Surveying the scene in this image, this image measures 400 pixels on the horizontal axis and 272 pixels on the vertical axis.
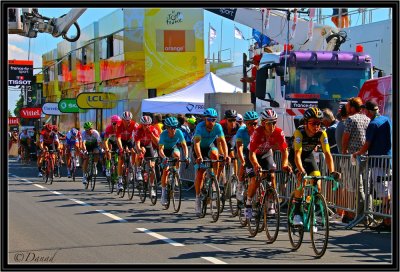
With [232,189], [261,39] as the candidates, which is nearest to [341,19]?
[261,39]

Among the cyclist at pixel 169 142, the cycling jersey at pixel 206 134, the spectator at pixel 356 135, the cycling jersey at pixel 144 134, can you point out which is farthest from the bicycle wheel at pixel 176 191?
the spectator at pixel 356 135

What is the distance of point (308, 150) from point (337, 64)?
838 centimetres

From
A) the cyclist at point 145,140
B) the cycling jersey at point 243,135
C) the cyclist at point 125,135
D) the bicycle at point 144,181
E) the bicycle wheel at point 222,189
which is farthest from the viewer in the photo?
the cyclist at point 125,135

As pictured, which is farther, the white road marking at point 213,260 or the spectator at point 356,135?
the spectator at point 356,135

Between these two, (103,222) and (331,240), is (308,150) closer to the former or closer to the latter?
(331,240)

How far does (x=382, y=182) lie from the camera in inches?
454

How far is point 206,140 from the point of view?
13211 mm

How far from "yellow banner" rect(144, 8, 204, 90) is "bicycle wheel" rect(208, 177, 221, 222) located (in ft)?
79.5

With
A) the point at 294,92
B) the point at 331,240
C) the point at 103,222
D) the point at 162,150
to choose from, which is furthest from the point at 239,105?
→ the point at 331,240

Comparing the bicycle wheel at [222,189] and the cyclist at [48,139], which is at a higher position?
the cyclist at [48,139]

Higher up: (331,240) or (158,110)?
(158,110)

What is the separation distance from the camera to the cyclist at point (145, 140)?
16.1 meters

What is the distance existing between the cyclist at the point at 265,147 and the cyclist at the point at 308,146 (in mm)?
474

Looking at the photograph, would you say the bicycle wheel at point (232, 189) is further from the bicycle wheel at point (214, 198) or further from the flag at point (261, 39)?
the flag at point (261, 39)
